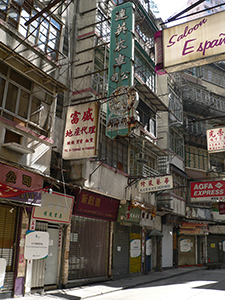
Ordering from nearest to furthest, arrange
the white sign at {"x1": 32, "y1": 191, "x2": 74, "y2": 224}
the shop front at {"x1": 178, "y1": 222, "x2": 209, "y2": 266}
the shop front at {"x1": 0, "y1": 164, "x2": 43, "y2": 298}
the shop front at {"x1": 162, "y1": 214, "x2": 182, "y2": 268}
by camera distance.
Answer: the shop front at {"x1": 0, "y1": 164, "x2": 43, "y2": 298} → the white sign at {"x1": 32, "y1": 191, "x2": 74, "y2": 224} → the shop front at {"x1": 162, "y1": 214, "x2": 182, "y2": 268} → the shop front at {"x1": 178, "y1": 222, "x2": 209, "y2": 266}

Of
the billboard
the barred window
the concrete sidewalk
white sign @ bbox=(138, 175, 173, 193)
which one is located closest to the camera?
the billboard

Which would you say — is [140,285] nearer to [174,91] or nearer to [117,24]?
[117,24]

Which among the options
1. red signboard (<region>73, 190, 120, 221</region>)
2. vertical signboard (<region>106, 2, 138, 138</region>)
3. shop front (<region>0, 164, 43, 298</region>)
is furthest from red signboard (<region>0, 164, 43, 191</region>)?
vertical signboard (<region>106, 2, 138, 138</region>)

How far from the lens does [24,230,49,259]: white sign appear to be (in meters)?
11.4

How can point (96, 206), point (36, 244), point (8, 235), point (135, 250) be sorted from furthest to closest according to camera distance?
point (135, 250), point (96, 206), point (36, 244), point (8, 235)

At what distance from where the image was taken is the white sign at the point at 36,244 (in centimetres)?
1142

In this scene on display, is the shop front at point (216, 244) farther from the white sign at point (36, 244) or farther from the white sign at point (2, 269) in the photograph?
the white sign at point (2, 269)

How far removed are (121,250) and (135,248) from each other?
1.90 meters

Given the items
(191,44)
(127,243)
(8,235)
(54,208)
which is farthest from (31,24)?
(127,243)

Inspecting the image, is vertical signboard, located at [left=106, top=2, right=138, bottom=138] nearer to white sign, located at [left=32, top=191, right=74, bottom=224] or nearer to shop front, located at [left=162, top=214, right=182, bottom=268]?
white sign, located at [left=32, top=191, right=74, bottom=224]

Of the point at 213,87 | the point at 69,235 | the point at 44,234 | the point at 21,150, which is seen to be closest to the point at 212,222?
the point at 213,87

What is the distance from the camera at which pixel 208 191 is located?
20812 mm

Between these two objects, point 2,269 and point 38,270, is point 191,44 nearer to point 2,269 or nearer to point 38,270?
point 2,269

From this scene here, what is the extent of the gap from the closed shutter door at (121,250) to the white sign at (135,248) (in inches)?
18.8
